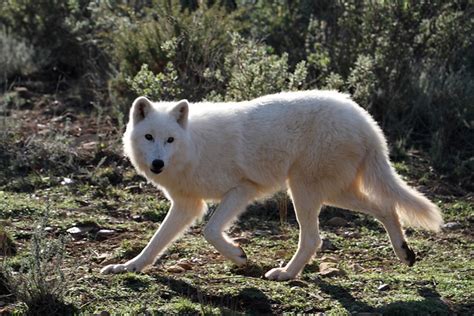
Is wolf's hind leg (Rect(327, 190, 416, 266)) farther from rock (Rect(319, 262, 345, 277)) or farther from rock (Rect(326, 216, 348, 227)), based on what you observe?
rock (Rect(326, 216, 348, 227))

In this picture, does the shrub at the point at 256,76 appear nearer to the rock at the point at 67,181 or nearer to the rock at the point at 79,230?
the rock at the point at 67,181

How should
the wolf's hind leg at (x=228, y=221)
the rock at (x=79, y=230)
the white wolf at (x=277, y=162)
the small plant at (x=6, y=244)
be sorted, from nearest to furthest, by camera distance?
the wolf's hind leg at (x=228, y=221) → the white wolf at (x=277, y=162) → the small plant at (x=6, y=244) → the rock at (x=79, y=230)

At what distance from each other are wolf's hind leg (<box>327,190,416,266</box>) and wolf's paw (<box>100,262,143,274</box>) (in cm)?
170

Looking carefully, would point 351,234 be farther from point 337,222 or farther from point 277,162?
point 277,162

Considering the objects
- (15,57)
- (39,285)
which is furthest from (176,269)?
(15,57)

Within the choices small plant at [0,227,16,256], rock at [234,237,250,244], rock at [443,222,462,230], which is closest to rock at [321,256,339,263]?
rock at [234,237,250,244]

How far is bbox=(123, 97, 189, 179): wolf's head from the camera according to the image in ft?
20.7

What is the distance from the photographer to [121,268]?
6.20 meters

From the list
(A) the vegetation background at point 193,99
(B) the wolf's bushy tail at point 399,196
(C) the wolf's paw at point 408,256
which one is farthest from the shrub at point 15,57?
(C) the wolf's paw at point 408,256

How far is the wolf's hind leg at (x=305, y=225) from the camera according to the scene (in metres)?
6.45

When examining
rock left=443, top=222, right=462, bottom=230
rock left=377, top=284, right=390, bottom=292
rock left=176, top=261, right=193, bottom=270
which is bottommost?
rock left=176, top=261, right=193, bottom=270

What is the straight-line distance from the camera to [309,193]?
652 centimetres

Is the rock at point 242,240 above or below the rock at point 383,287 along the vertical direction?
below

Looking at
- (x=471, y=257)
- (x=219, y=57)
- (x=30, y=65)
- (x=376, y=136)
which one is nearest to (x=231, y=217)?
(x=376, y=136)
